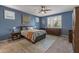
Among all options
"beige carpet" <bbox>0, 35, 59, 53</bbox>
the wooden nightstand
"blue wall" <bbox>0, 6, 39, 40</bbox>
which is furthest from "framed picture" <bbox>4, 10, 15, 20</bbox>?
"beige carpet" <bbox>0, 35, 59, 53</bbox>

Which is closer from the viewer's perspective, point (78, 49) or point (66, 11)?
point (78, 49)

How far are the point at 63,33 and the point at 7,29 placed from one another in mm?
2662

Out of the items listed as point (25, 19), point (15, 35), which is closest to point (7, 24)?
point (15, 35)

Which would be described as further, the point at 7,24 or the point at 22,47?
the point at 7,24

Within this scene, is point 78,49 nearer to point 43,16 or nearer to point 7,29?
point 43,16

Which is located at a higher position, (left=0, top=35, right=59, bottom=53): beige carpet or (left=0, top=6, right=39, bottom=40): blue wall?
(left=0, top=6, right=39, bottom=40): blue wall

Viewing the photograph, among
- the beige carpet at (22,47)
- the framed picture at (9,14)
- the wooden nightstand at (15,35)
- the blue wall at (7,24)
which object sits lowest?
the beige carpet at (22,47)

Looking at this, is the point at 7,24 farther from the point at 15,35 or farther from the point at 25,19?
the point at 25,19

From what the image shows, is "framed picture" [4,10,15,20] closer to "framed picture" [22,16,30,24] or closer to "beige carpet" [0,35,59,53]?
"framed picture" [22,16,30,24]

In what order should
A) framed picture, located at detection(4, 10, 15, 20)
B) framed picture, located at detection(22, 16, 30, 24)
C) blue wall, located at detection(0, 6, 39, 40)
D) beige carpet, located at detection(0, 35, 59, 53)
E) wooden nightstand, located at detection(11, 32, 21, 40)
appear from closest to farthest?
beige carpet, located at detection(0, 35, 59, 53) < blue wall, located at detection(0, 6, 39, 40) < framed picture, located at detection(4, 10, 15, 20) < wooden nightstand, located at detection(11, 32, 21, 40) < framed picture, located at detection(22, 16, 30, 24)

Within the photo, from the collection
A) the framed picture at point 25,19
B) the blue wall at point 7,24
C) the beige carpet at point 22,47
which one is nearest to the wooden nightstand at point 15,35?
the blue wall at point 7,24

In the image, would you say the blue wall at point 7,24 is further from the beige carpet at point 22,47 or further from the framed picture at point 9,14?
the beige carpet at point 22,47
